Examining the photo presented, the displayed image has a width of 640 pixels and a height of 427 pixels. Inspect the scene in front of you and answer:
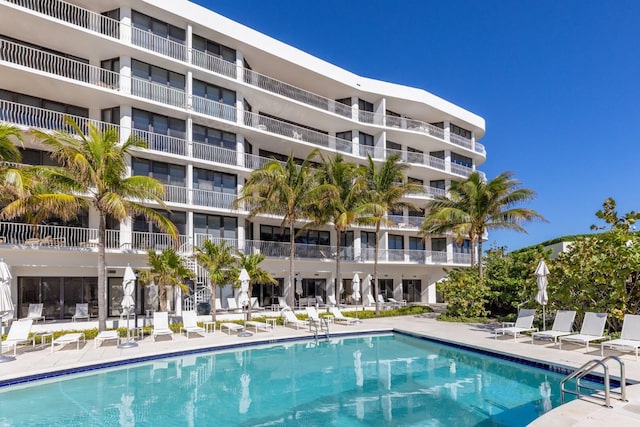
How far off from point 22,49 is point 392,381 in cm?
1993

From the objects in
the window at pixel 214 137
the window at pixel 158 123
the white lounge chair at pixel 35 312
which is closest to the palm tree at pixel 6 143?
the white lounge chair at pixel 35 312

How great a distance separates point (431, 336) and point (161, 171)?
14.5 meters

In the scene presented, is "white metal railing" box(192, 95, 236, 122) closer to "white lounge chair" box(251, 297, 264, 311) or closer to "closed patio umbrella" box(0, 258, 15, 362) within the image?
"white lounge chair" box(251, 297, 264, 311)

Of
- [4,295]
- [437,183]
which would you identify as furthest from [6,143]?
[437,183]

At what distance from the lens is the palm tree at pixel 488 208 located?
75.2 feet

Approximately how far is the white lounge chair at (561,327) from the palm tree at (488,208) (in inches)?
327

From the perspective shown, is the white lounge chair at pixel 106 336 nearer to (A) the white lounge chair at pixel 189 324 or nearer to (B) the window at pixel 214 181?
(A) the white lounge chair at pixel 189 324

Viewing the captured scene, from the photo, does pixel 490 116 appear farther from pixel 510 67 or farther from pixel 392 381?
pixel 392 381

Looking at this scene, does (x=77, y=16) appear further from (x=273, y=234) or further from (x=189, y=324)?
(x=273, y=234)

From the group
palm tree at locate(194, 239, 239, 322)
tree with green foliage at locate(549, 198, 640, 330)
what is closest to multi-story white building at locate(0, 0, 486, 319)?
palm tree at locate(194, 239, 239, 322)

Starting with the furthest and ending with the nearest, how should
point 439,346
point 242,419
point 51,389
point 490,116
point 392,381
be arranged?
point 490,116
point 439,346
point 392,381
point 51,389
point 242,419

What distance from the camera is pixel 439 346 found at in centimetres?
1557

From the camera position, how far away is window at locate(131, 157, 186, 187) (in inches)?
824

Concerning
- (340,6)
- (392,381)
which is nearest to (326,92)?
(340,6)
